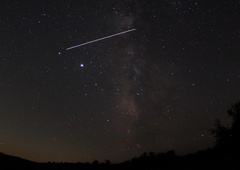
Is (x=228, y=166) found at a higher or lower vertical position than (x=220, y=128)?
lower

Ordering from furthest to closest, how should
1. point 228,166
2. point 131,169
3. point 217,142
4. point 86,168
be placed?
point 217,142 < point 86,168 < point 131,169 < point 228,166

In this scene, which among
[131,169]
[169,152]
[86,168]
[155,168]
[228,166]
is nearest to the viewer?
[228,166]

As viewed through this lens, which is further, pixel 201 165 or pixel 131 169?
pixel 131 169

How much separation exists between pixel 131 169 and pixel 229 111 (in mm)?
14048

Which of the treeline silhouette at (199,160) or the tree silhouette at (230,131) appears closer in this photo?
the treeline silhouette at (199,160)

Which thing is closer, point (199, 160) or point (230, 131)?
point (199, 160)

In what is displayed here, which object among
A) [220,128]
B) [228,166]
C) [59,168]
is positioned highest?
[220,128]

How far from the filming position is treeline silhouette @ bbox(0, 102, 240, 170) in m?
19.2

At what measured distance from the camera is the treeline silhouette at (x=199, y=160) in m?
19.2

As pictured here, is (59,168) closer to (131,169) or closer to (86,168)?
(86,168)

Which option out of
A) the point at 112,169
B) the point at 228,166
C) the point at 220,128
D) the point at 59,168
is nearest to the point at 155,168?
the point at 112,169

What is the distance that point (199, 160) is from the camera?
71.6 feet

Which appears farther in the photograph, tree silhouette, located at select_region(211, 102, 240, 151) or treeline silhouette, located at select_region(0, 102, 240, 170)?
tree silhouette, located at select_region(211, 102, 240, 151)

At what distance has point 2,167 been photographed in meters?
26.9
